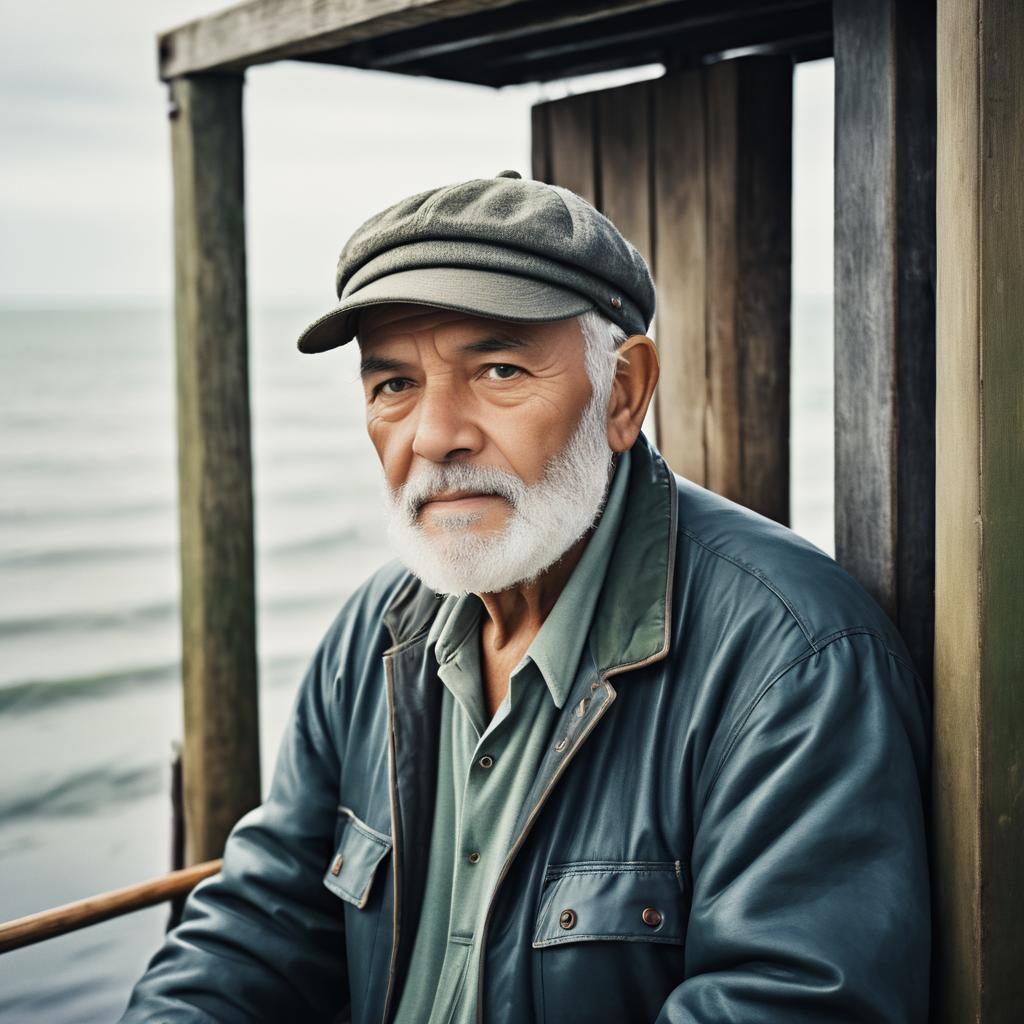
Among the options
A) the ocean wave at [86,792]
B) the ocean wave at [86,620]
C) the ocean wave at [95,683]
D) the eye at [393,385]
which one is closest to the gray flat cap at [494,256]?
the eye at [393,385]

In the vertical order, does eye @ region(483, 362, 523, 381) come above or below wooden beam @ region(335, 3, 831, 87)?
below

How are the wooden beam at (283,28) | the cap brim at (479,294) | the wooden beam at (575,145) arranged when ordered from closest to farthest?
the cap brim at (479,294) < the wooden beam at (283,28) < the wooden beam at (575,145)

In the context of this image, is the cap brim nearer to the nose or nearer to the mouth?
the nose

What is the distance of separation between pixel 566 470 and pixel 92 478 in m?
21.6

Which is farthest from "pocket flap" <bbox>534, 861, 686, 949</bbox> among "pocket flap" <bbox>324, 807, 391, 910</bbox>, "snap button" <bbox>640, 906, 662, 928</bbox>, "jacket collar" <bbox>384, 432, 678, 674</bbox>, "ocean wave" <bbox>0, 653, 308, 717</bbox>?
"ocean wave" <bbox>0, 653, 308, 717</bbox>

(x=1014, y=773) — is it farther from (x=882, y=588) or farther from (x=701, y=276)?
(x=701, y=276)

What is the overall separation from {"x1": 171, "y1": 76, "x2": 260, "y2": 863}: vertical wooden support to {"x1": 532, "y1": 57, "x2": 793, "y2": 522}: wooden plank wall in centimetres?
97

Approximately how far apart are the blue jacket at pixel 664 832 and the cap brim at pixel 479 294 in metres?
0.35

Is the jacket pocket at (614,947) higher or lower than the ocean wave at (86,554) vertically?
higher

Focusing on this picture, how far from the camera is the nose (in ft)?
5.63

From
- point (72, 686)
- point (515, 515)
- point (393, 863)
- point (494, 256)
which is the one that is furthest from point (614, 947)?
point (72, 686)

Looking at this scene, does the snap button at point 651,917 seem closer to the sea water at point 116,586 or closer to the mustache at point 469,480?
the mustache at point 469,480

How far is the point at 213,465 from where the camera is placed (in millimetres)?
2814

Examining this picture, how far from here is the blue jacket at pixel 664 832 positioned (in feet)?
4.62
